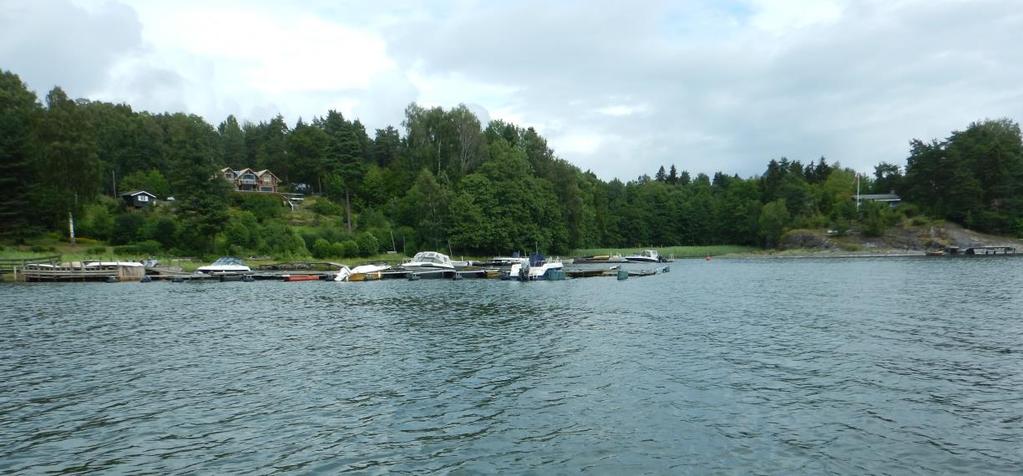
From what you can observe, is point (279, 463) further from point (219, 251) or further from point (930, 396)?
point (219, 251)

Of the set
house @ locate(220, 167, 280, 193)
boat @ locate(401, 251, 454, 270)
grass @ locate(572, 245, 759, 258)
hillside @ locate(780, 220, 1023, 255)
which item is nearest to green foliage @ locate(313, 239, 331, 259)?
boat @ locate(401, 251, 454, 270)

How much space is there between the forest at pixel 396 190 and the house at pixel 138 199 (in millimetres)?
3908

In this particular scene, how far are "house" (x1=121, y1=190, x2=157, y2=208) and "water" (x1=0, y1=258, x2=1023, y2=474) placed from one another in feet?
236

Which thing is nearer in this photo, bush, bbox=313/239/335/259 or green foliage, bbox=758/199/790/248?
bush, bbox=313/239/335/259

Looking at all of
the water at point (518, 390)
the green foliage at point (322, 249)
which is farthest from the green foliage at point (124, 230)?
the water at point (518, 390)

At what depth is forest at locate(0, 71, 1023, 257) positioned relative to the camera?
257 ft

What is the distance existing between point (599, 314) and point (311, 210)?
89641 millimetres

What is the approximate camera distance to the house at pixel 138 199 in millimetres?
99250

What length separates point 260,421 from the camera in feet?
48.0

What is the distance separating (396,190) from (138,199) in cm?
4432

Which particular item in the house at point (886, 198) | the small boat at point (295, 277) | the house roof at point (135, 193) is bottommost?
the small boat at point (295, 277)

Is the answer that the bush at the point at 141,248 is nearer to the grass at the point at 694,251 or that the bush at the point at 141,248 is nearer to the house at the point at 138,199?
the house at the point at 138,199

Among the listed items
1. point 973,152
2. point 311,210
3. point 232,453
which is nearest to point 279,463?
point 232,453

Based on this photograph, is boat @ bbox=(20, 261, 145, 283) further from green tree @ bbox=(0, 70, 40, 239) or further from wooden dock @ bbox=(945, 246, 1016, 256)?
wooden dock @ bbox=(945, 246, 1016, 256)
